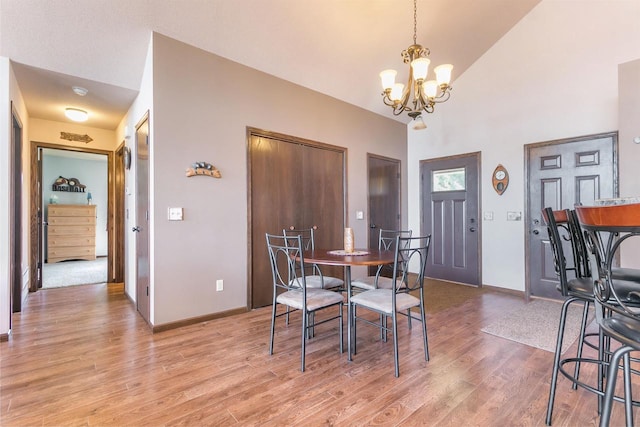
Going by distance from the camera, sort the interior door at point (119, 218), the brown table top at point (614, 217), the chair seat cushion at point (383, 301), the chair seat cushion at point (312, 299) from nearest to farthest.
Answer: the brown table top at point (614, 217) → the chair seat cushion at point (383, 301) → the chair seat cushion at point (312, 299) → the interior door at point (119, 218)

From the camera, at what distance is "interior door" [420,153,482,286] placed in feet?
14.9

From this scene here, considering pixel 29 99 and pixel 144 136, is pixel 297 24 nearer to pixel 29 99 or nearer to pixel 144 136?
pixel 144 136

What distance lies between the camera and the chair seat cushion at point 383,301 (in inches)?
83.6

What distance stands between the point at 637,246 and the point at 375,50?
338 cm

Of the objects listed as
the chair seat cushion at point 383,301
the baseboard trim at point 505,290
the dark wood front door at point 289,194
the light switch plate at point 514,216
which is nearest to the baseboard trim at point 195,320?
the dark wood front door at point 289,194

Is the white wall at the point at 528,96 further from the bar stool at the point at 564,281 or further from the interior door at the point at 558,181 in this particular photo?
the bar stool at the point at 564,281

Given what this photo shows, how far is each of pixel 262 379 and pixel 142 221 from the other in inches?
84.7

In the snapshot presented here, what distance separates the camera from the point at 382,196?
4996 millimetres

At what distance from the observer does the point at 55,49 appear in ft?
9.11

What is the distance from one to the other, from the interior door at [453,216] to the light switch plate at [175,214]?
12.4ft

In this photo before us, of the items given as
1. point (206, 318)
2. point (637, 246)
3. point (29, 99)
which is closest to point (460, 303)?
point (637, 246)

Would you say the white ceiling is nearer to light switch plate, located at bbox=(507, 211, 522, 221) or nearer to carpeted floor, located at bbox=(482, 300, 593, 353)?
light switch plate, located at bbox=(507, 211, 522, 221)

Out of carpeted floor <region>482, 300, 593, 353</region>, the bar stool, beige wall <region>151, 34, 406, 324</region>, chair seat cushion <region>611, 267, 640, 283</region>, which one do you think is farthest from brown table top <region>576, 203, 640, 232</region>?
beige wall <region>151, 34, 406, 324</region>

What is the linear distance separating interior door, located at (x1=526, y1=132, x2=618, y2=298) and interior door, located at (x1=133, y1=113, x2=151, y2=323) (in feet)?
14.7
